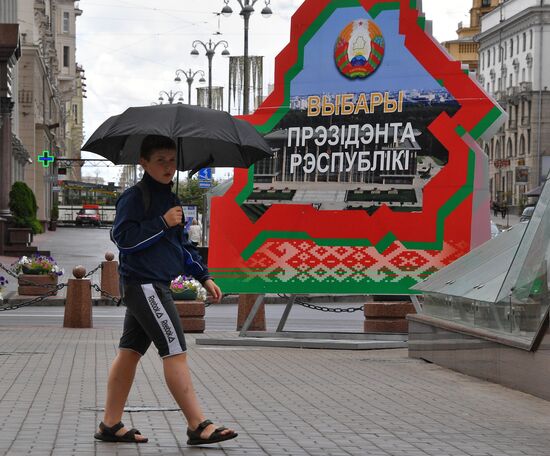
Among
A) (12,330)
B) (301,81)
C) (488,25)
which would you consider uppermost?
(488,25)

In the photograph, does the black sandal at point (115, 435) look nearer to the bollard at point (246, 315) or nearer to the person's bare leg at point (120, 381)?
the person's bare leg at point (120, 381)

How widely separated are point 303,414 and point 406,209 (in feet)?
24.6

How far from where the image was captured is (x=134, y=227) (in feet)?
27.2

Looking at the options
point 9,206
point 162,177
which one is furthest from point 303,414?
point 9,206

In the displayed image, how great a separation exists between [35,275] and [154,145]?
72.7 ft

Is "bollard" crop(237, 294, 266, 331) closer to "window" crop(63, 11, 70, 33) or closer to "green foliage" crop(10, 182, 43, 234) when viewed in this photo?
"green foliage" crop(10, 182, 43, 234)

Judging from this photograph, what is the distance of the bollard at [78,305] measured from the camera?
22016mm

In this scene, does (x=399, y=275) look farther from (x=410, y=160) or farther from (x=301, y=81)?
(x=301, y=81)

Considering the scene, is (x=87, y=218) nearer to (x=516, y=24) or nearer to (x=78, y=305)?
(x=516, y=24)

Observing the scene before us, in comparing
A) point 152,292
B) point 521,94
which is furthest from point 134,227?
point 521,94

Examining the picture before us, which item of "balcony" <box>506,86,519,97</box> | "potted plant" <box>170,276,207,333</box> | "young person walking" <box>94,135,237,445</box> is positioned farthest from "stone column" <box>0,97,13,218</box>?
"balcony" <box>506,86,519,97</box>

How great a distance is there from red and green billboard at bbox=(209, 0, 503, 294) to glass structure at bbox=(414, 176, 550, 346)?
74.4 inches

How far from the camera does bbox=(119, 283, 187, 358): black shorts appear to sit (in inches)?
325

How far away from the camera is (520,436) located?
9.09 m
